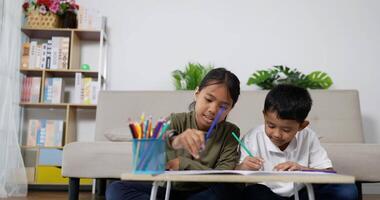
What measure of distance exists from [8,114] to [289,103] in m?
1.97

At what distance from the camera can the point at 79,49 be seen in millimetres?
3521

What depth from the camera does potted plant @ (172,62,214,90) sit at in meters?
3.10

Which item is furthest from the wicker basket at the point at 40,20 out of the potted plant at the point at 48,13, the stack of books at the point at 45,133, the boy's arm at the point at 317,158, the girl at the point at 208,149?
the boy's arm at the point at 317,158

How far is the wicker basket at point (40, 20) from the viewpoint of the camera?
329cm

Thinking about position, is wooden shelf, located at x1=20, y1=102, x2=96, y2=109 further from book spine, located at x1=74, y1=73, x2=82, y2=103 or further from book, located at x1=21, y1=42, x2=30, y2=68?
book, located at x1=21, y1=42, x2=30, y2=68

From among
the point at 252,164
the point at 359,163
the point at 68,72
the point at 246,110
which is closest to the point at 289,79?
the point at 246,110

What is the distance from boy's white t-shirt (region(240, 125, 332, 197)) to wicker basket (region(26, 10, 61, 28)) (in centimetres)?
237

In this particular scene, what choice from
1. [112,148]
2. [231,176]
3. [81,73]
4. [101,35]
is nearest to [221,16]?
[101,35]

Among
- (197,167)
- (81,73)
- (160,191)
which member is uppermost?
(81,73)

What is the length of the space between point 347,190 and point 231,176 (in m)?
0.64

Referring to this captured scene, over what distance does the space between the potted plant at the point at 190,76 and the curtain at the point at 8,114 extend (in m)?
1.16

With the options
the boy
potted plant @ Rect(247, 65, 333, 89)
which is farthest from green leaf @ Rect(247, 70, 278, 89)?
the boy

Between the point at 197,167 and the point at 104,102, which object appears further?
the point at 104,102

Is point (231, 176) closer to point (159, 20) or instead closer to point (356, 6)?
point (159, 20)
